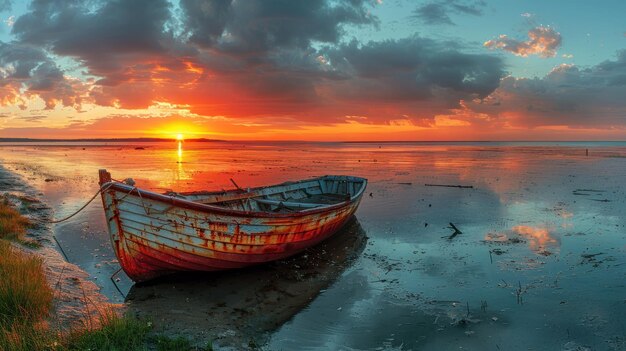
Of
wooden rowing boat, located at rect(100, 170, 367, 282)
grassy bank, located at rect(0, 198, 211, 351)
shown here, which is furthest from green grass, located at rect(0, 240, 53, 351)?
wooden rowing boat, located at rect(100, 170, 367, 282)

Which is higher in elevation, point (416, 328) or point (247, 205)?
point (247, 205)

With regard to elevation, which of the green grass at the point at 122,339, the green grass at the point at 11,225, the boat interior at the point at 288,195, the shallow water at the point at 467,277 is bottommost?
the shallow water at the point at 467,277

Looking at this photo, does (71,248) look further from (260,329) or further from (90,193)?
(90,193)

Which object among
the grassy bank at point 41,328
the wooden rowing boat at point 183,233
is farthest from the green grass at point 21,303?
the wooden rowing boat at point 183,233

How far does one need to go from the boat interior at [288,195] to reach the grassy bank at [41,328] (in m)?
3.85

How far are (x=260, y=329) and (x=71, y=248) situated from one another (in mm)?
8384

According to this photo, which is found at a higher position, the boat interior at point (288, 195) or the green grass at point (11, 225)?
the boat interior at point (288, 195)

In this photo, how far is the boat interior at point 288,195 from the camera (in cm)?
1317

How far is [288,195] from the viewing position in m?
17.5

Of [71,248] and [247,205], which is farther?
[247,205]

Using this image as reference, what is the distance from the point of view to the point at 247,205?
14.2 metres

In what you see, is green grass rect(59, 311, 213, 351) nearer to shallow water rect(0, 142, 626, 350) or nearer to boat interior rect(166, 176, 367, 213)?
shallow water rect(0, 142, 626, 350)

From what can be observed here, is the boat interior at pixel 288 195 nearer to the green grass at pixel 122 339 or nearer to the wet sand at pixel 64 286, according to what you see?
the wet sand at pixel 64 286

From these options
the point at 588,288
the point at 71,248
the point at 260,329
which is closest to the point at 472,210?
the point at 588,288
